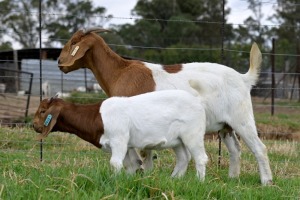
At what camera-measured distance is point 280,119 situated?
17.5m

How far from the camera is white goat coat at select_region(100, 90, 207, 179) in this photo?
6.30 metres

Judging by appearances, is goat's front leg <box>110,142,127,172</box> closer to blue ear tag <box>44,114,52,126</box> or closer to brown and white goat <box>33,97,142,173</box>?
brown and white goat <box>33,97,142,173</box>

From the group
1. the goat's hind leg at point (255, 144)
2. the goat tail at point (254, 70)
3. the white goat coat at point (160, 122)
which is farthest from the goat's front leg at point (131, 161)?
the goat tail at point (254, 70)

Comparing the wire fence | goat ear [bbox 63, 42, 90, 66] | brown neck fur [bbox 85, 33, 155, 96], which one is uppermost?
goat ear [bbox 63, 42, 90, 66]

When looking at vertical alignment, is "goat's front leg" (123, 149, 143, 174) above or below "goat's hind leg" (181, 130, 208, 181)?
below

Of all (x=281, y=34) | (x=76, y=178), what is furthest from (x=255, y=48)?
(x=281, y=34)

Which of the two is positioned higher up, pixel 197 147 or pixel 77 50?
pixel 77 50

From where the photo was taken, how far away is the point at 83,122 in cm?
653

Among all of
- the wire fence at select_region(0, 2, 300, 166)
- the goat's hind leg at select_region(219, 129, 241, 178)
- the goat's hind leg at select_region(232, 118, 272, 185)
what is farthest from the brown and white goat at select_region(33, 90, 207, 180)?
the wire fence at select_region(0, 2, 300, 166)

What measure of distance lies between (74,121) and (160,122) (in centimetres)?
107

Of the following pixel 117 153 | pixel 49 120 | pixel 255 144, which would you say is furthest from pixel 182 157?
pixel 49 120

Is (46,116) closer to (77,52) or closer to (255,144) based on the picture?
(77,52)

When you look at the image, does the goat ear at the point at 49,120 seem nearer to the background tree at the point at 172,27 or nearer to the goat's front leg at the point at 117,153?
the goat's front leg at the point at 117,153

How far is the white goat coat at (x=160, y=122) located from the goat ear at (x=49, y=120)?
0.59 meters
